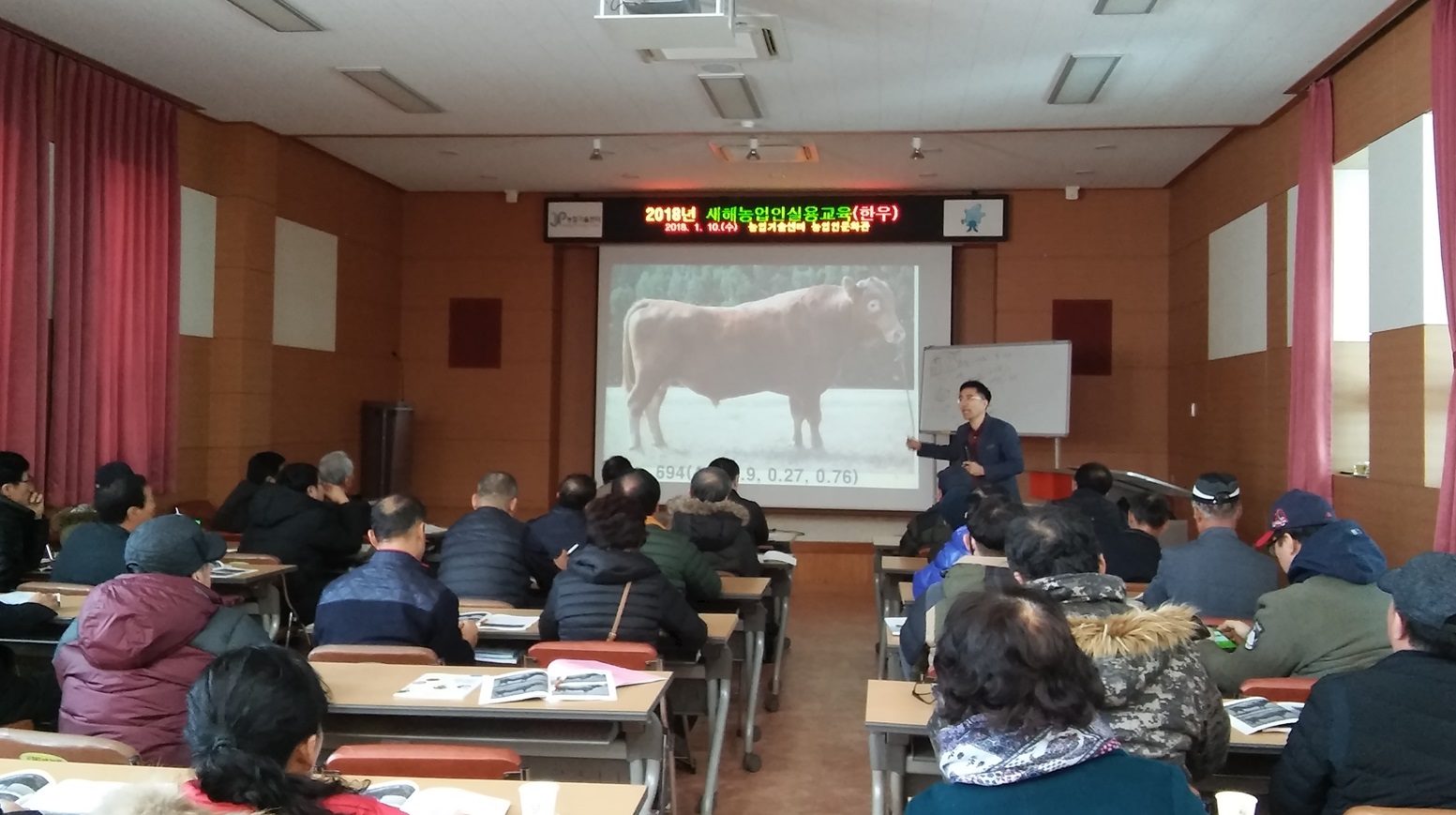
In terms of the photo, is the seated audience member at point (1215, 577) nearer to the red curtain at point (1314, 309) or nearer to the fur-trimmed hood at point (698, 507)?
the fur-trimmed hood at point (698, 507)

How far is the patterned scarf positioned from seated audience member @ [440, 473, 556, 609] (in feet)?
10.1

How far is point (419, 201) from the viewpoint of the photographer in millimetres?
9898

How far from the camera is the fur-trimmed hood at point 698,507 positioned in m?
4.95

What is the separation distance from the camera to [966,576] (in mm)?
2955

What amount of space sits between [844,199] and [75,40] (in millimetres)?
5527

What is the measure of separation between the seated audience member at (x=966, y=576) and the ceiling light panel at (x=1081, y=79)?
3.58 m

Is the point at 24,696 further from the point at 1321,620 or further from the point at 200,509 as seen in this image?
the point at 200,509

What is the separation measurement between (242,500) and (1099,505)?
455 centimetres

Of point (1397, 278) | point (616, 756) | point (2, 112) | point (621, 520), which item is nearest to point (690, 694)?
point (621, 520)

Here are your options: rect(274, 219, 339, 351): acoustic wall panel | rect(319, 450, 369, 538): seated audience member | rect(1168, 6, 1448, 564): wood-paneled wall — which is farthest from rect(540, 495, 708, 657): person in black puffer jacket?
rect(274, 219, 339, 351): acoustic wall panel

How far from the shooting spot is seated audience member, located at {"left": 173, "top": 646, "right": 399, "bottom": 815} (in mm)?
1392

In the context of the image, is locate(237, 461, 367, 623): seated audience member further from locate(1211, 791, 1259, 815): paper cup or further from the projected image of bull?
the projected image of bull

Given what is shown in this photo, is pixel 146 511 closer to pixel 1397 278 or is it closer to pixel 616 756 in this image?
pixel 616 756

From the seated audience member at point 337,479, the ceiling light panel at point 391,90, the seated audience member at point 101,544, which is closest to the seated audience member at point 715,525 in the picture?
the seated audience member at point 337,479
